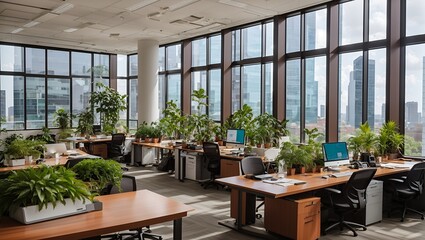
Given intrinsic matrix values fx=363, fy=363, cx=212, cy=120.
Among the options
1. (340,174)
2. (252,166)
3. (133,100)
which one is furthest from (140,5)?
(133,100)

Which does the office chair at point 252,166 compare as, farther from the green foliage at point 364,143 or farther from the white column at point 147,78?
the white column at point 147,78

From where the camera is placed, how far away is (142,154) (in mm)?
10953

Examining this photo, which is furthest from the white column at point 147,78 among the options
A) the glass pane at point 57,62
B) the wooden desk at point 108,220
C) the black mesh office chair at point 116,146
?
the wooden desk at point 108,220

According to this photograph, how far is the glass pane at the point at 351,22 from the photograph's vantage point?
7.44 m

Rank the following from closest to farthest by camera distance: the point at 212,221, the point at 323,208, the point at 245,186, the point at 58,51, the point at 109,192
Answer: the point at 109,192 → the point at 245,186 → the point at 323,208 → the point at 212,221 → the point at 58,51

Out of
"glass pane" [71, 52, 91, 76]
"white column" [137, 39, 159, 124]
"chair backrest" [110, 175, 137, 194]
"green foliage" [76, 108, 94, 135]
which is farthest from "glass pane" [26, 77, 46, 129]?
"chair backrest" [110, 175, 137, 194]

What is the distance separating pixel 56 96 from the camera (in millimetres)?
13109

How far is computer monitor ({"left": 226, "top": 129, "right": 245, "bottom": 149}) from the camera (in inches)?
324

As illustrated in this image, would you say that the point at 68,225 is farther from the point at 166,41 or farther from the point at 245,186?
the point at 166,41

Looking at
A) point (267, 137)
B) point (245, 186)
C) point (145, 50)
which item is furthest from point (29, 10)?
point (245, 186)

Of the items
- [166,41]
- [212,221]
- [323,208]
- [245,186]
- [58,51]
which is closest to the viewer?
[245,186]

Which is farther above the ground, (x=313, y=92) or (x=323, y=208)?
(x=313, y=92)

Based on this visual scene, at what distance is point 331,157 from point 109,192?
355 cm

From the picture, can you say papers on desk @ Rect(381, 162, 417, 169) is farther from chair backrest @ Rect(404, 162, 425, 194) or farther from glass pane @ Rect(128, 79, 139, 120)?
glass pane @ Rect(128, 79, 139, 120)
